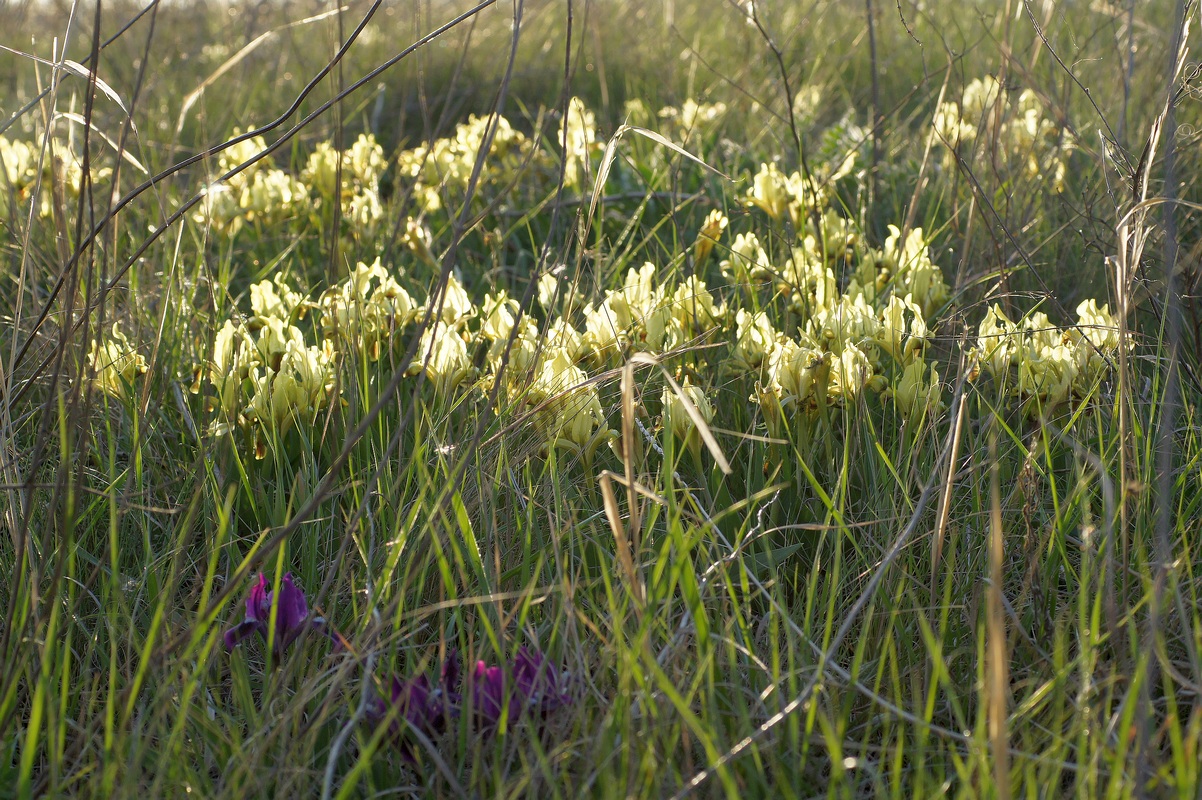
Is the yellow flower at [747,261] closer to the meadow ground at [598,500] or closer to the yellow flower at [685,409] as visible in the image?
the meadow ground at [598,500]

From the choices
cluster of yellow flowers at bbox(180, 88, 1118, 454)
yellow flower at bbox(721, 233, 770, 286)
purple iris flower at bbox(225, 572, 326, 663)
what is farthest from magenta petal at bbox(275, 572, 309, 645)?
yellow flower at bbox(721, 233, 770, 286)

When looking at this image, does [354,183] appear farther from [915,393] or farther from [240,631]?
[240,631]

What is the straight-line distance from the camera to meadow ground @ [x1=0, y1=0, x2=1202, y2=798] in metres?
1.03

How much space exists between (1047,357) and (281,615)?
3.74 feet

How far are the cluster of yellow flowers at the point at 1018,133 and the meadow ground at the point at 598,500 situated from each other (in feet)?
0.18

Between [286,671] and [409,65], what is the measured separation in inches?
167

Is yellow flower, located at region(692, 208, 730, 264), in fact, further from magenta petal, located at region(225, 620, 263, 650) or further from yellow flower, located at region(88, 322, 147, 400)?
magenta petal, located at region(225, 620, 263, 650)

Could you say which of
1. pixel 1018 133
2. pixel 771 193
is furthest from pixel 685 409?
pixel 1018 133

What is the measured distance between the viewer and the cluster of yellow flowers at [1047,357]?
1.61 meters

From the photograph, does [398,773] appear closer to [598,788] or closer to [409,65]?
[598,788]

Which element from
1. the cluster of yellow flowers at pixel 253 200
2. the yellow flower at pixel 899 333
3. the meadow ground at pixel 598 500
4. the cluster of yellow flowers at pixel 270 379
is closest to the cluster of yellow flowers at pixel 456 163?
the meadow ground at pixel 598 500

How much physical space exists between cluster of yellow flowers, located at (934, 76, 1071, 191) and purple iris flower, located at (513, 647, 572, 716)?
1556 mm

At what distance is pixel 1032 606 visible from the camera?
1303mm

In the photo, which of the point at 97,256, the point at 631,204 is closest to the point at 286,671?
the point at 97,256
